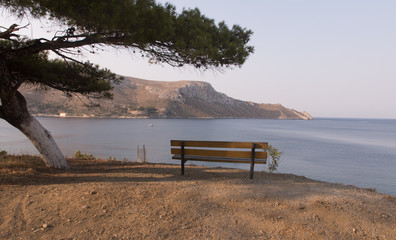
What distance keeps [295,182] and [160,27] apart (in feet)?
16.2

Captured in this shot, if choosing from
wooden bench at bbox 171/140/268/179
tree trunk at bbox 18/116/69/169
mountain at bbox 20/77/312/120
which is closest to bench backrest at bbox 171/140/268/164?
wooden bench at bbox 171/140/268/179

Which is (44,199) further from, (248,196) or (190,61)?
(190,61)

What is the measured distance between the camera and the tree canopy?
5.19 m

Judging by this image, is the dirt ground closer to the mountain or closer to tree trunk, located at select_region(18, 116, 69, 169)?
tree trunk, located at select_region(18, 116, 69, 169)

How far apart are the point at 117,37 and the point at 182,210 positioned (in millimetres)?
4238

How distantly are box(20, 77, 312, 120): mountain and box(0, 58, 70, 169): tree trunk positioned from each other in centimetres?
7050

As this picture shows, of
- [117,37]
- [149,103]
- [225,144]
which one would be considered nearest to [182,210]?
[225,144]

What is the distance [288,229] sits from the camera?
3568mm

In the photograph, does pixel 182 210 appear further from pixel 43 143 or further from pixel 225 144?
pixel 43 143

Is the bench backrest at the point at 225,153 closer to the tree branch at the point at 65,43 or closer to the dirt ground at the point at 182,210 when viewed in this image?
the dirt ground at the point at 182,210

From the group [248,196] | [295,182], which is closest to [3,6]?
[248,196]

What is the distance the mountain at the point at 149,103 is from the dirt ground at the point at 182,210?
2885 inches

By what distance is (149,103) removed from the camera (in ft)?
415

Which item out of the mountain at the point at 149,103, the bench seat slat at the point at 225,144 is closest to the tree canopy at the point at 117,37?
the bench seat slat at the point at 225,144
